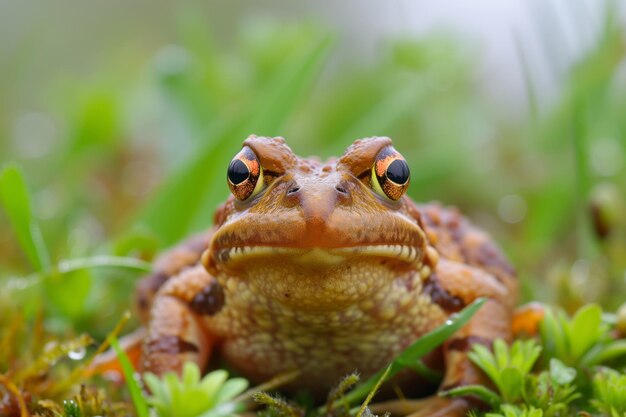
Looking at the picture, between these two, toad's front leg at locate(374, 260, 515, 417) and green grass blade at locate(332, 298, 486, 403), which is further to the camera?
toad's front leg at locate(374, 260, 515, 417)

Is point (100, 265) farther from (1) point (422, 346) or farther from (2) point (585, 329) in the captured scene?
(2) point (585, 329)

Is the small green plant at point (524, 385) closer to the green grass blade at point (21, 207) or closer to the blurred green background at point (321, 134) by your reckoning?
the blurred green background at point (321, 134)

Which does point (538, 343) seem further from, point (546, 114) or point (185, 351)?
point (546, 114)

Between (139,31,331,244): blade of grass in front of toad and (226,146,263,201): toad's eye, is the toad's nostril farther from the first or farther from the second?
(139,31,331,244): blade of grass in front of toad

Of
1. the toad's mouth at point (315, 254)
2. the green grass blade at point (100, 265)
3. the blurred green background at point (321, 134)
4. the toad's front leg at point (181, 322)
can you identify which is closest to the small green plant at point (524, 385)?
the toad's mouth at point (315, 254)

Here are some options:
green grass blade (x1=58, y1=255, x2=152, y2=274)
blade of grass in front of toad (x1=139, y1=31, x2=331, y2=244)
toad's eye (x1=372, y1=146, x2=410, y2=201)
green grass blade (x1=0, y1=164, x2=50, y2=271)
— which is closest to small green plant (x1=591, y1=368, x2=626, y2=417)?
toad's eye (x1=372, y1=146, x2=410, y2=201)

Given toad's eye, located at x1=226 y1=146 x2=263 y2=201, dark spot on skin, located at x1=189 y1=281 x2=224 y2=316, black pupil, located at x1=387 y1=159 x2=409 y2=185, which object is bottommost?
black pupil, located at x1=387 y1=159 x2=409 y2=185
